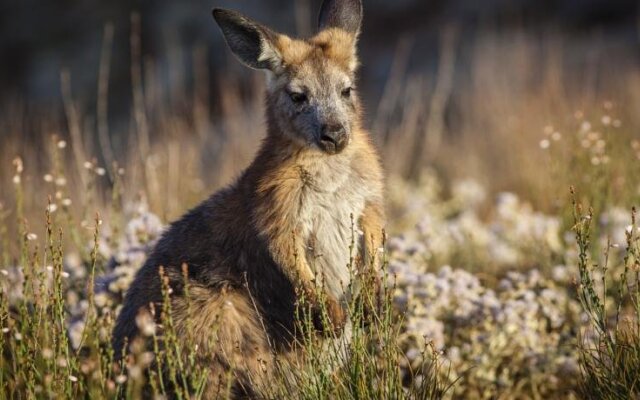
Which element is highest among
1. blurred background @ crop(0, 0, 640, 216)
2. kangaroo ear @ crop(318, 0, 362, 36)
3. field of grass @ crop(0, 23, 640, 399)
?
blurred background @ crop(0, 0, 640, 216)

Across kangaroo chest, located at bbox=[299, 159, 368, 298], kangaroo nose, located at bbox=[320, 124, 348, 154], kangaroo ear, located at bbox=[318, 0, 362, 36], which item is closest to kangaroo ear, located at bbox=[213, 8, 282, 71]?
kangaroo ear, located at bbox=[318, 0, 362, 36]

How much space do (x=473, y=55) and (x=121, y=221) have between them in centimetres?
1011

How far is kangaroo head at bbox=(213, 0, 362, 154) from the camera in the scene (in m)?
4.46

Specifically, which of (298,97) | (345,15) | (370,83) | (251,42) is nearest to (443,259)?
(345,15)

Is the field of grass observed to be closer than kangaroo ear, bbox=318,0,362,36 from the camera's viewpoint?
Yes

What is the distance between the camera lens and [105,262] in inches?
213

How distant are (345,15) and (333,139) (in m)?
1.03

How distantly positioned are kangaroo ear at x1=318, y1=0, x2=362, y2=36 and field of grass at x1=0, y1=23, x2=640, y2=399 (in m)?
0.66

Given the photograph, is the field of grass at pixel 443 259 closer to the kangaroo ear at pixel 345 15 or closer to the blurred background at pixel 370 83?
the blurred background at pixel 370 83

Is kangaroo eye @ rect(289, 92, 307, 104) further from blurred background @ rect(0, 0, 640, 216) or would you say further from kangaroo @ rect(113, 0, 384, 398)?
blurred background @ rect(0, 0, 640, 216)

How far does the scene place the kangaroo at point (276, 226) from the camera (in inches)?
156

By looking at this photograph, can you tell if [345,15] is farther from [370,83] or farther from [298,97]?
[370,83]

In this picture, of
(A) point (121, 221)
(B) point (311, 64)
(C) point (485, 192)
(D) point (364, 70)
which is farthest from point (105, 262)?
(D) point (364, 70)

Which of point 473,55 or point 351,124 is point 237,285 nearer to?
point 351,124
